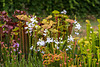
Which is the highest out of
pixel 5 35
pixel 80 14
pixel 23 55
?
pixel 80 14

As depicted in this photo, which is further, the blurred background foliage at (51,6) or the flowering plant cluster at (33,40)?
the blurred background foliage at (51,6)

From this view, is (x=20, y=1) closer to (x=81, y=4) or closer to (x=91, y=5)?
(x=81, y=4)

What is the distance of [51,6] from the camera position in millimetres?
9500

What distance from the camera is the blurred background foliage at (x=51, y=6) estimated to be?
8.98 m

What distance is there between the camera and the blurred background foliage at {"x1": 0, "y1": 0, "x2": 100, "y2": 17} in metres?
8.98

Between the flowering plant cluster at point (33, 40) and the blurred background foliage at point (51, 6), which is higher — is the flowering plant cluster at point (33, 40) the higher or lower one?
the lower one

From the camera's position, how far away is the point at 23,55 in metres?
3.21

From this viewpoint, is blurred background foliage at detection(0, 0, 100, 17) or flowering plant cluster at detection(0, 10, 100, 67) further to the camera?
blurred background foliage at detection(0, 0, 100, 17)

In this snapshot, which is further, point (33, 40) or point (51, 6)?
point (51, 6)

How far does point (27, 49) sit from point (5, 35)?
53cm

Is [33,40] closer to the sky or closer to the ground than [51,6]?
closer to the ground

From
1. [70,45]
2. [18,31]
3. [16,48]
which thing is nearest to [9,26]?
[18,31]

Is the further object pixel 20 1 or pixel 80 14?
pixel 80 14

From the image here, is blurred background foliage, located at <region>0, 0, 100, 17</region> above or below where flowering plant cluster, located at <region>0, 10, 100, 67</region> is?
above
